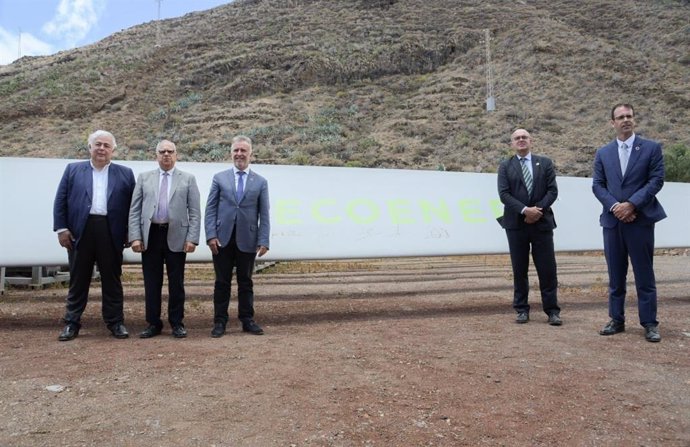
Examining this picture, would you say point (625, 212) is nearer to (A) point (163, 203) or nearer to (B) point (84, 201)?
(A) point (163, 203)

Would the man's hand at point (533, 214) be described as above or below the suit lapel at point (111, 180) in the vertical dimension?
below

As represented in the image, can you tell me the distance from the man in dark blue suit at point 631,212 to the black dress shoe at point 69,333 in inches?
173

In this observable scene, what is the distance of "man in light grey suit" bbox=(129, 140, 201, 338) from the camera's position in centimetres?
433

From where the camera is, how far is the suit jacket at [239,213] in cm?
441

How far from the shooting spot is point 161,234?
4.38 meters

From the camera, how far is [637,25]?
45094 mm

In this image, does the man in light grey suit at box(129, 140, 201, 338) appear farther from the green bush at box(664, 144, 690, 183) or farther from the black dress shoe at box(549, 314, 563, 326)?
the green bush at box(664, 144, 690, 183)

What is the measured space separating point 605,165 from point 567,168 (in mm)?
24477

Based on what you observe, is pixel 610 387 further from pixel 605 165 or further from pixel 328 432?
pixel 605 165

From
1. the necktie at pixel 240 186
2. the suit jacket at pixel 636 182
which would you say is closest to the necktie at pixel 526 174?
the suit jacket at pixel 636 182

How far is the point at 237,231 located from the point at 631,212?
3295mm

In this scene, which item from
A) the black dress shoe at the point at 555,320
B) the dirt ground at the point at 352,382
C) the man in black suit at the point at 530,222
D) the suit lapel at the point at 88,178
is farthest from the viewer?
the man in black suit at the point at 530,222

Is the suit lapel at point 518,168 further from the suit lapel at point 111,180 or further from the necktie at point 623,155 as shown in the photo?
the suit lapel at point 111,180

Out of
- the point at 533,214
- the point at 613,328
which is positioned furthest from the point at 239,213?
the point at 613,328
